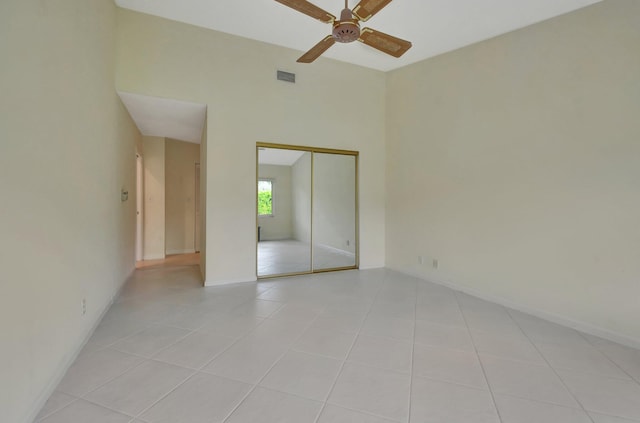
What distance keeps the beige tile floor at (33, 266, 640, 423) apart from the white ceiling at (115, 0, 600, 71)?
3245 millimetres

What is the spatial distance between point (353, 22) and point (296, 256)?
3552 millimetres

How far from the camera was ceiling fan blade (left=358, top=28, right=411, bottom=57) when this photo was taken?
256cm

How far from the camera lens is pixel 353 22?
2.28 m

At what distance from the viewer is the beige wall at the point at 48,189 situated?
51.1 inches

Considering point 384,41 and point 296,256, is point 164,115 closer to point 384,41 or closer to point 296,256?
point 296,256

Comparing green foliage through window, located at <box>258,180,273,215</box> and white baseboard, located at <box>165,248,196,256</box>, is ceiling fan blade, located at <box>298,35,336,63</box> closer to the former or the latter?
green foliage through window, located at <box>258,180,273,215</box>

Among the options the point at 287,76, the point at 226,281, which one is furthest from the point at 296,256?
the point at 287,76

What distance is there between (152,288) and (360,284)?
2.92m

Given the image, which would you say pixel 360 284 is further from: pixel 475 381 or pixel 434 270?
pixel 475 381

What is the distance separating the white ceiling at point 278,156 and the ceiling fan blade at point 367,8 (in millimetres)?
2311

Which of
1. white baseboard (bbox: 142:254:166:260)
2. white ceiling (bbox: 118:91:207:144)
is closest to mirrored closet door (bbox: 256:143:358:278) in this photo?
white ceiling (bbox: 118:91:207:144)

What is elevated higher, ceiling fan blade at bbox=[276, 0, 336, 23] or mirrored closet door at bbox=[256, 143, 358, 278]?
ceiling fan blade at bbox=[276, 0, 336, 23]

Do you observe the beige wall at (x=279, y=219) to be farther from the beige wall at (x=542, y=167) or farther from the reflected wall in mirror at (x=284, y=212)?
the beige wall at (x=542, y=167)

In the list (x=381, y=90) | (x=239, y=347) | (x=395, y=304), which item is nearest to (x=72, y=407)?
(x=239, y=347)
